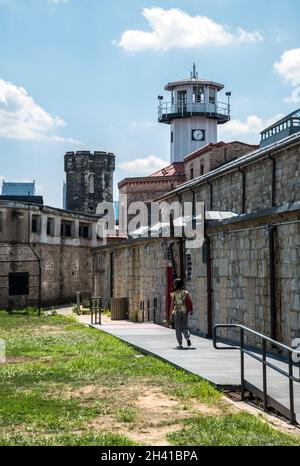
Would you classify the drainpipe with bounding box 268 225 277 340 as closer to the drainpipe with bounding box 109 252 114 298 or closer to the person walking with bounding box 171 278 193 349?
the person walking with bounding box 171 278 193 349

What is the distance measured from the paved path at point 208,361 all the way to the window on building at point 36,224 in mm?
20203

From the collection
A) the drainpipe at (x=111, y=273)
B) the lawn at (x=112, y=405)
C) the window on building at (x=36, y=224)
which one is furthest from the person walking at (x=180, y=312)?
the window on building at (x=36, y=224)

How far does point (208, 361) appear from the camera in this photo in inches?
508

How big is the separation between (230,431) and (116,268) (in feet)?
78.0

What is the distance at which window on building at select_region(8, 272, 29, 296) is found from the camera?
38.2 meters

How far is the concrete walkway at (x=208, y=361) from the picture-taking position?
9.88 meters

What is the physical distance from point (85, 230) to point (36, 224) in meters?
5.75

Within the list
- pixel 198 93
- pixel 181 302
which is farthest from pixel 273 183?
pixel 198 93

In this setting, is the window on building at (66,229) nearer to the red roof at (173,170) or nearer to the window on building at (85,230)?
the window on building at (85,230)

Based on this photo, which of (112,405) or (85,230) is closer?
(112,405)

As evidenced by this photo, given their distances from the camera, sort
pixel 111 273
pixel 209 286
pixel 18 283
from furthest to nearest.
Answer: pixel 18 283, pixel 111 273, pixel 209 286

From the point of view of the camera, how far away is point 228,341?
1652 centimetres

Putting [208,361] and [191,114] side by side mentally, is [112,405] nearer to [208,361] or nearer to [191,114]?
[208,361]

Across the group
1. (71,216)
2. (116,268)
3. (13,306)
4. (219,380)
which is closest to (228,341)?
(219,380)
